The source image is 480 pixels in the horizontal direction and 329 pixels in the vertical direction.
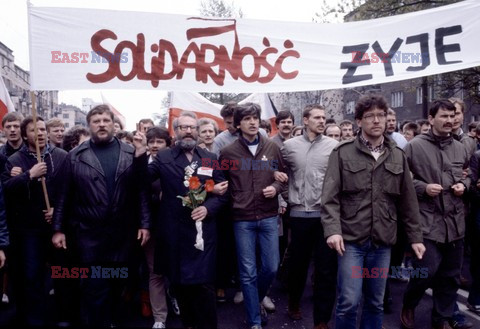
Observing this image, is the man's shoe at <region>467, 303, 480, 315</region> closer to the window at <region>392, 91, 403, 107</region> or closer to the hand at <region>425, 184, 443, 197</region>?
the hand at <region>425, 184, 443, 197</region>

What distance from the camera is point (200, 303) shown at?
395 centimetres

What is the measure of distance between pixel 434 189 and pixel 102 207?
2.93 m

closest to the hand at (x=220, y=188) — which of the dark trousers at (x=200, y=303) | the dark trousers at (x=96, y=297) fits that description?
the dark trousers at (x=200, y=303)

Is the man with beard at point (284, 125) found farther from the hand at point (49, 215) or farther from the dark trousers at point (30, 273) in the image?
the dark trousers at point (30, 273)

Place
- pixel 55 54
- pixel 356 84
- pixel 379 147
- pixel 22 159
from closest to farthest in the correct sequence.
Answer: pixel 379 147 < pixel 55 54 < pixel 22 159 < pixel 356 84

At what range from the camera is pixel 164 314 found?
4.61 metres

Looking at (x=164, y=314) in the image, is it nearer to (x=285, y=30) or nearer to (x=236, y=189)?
(x=236, y=189)

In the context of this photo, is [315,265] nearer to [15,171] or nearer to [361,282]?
[361,282]

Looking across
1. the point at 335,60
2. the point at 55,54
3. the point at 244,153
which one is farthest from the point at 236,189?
the point at 55,54

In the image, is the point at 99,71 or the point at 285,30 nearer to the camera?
the point at 99,71

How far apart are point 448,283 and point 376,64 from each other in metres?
2.32

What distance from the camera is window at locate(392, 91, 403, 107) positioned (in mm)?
39594

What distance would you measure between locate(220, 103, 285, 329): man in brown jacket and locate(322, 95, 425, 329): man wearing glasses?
96 cm

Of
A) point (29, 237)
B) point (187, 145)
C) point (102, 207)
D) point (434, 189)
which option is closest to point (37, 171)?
point (29, 237)
